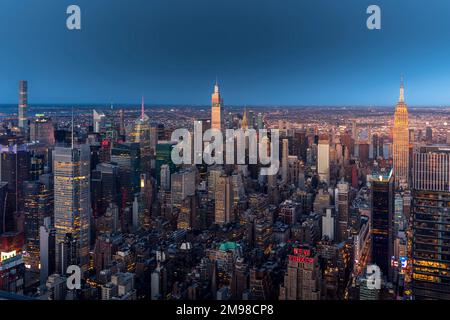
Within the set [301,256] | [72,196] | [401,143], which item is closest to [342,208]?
[401,143]

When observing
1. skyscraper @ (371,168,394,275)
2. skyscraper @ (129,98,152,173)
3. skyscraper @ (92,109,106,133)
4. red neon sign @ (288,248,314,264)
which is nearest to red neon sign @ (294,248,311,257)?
red neon sign @ (288,248,314,264)

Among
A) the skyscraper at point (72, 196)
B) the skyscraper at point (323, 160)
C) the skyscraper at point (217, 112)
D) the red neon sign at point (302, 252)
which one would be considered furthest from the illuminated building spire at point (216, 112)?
the skyscraper at point (72, 196)

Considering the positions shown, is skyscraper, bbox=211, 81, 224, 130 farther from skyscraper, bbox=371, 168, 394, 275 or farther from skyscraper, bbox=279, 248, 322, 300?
skyscraper, bbox=371, 168, 394, 275

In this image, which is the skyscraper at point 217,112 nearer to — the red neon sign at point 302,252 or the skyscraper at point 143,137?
the skyscraper at point 143,137

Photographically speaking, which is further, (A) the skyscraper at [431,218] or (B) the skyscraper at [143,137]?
(B) the skyscraper at [143,137]

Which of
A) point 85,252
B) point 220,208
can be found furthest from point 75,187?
point 220,208
